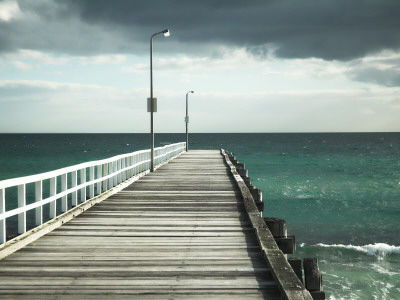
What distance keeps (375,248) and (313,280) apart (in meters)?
15.8

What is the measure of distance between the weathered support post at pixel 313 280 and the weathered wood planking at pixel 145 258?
65 cm

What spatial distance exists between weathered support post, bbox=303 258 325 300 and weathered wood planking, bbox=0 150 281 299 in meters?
0.65

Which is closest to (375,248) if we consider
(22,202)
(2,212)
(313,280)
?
(313,280)

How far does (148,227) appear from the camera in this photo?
8375mm

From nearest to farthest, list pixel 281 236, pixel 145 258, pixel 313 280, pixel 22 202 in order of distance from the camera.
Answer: pixel 313 280
pixel 145 258
pixel 22 202
pixel 281 236

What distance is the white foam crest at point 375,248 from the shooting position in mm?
19625

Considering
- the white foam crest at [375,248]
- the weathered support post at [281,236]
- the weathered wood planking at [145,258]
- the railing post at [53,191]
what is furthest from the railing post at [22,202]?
the white foam crest at [375,248]


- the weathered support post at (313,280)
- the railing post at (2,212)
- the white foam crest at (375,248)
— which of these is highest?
the railing post at (2,212)

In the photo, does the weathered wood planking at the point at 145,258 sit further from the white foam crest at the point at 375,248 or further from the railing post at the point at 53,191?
the white foam crest at the point at 375,248

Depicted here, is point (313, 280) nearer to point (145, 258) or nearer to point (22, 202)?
point (145, 258)

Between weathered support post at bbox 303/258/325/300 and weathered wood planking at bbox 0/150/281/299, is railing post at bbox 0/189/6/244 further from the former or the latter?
weathered support post at bbox 303/258/325/300

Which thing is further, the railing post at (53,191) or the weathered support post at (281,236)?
the railing post at (53,191)

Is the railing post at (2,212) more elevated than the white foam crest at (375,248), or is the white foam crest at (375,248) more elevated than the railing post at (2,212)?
the railing post at (2,212)

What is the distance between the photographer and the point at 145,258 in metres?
6.26
